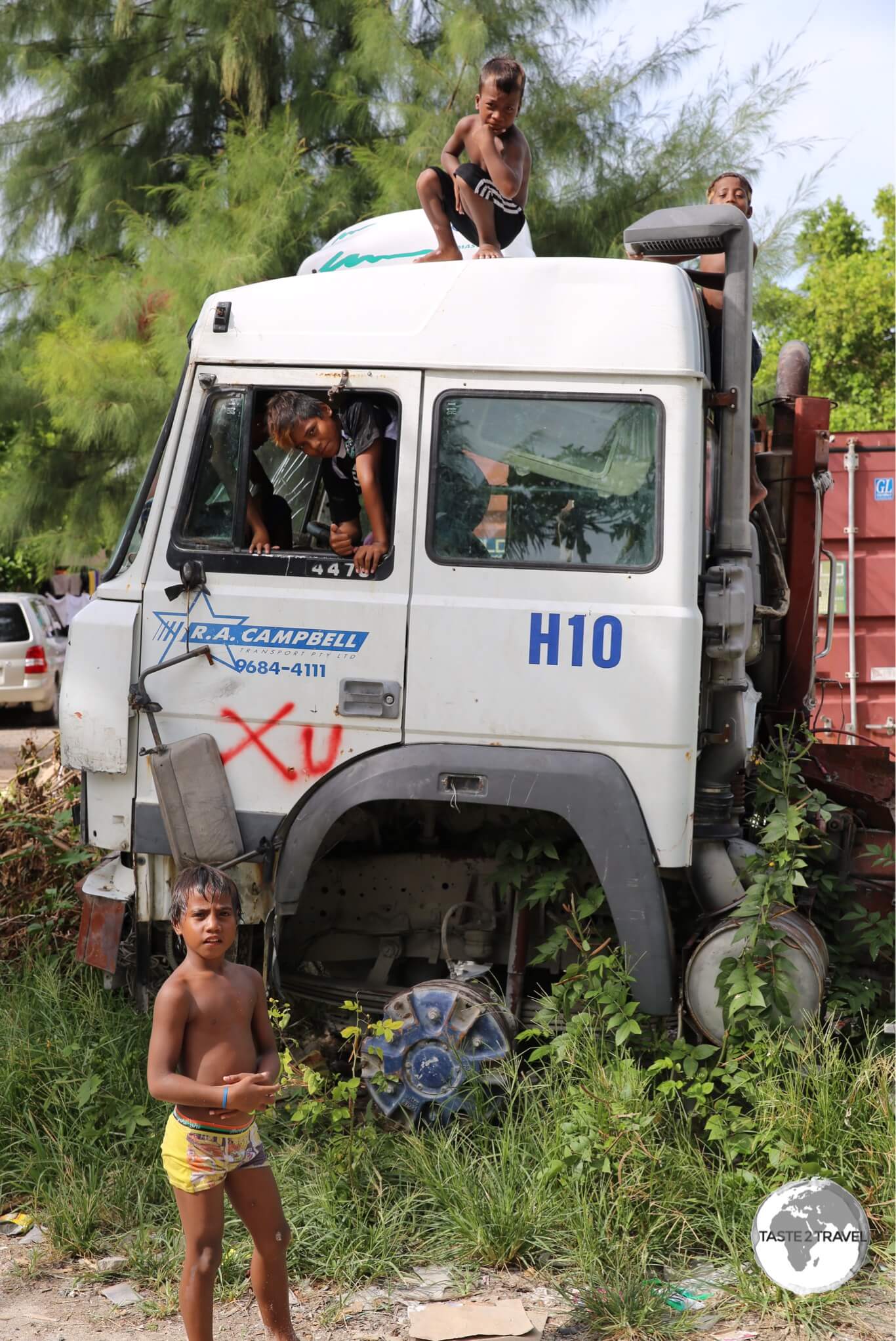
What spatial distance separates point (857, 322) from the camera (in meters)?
20.9

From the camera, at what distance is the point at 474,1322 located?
3.18 metres

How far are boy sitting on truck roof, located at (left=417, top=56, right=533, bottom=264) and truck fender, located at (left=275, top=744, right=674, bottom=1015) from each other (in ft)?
6.05

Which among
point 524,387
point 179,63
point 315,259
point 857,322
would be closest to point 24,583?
point 179,63

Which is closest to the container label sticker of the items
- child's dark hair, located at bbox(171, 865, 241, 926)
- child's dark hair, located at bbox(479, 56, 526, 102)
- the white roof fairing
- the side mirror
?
child's dark hair, located at bbox(479, 56, 526, 102)

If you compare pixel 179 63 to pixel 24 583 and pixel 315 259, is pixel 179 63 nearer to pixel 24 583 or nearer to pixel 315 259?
pixel 315 259

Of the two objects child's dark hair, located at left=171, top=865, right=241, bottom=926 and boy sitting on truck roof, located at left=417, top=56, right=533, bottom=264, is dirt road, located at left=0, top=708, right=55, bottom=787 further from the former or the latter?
child's dark hair, located at left=171, top=865, right=241, bottom=926

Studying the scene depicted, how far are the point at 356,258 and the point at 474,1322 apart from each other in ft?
12.2

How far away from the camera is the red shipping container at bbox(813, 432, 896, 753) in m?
9.38

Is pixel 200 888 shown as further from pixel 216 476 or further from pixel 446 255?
pixel 446 255

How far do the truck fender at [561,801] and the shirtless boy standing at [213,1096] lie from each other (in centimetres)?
94

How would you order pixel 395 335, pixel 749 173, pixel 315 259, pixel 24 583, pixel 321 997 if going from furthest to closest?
pixel 24 583 < pixel 749 173 < pixel 315 259 < pixel 321 997 < pixel 395 335

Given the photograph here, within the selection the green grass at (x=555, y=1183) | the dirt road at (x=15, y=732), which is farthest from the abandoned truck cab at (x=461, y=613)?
the dirt road at (x=15, y=732)

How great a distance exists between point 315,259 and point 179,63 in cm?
761

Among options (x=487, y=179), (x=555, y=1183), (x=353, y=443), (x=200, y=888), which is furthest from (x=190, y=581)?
(x=555, y=1183)
